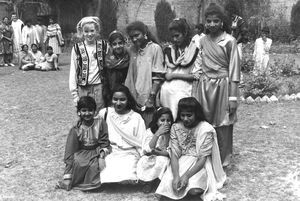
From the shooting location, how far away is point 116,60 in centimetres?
441

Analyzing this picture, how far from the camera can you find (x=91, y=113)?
13.9ft

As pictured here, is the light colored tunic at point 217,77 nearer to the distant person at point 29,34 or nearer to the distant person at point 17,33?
the distant person at point 29,34

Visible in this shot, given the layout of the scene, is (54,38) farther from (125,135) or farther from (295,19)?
(295,19)

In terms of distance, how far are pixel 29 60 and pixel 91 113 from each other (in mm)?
9694

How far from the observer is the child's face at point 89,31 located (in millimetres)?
4352

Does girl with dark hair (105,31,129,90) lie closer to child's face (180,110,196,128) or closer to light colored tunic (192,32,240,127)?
light colored tunic (192,32,240,127)

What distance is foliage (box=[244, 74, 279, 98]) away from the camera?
8188 mm

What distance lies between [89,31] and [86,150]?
1.31 metres

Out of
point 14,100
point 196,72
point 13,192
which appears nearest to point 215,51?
point 196,72

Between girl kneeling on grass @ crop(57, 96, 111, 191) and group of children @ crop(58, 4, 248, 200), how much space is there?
10 millimetres

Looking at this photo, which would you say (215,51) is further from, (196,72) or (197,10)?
(197,10)

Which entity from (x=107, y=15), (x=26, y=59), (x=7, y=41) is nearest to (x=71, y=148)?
(x=26, y=59)

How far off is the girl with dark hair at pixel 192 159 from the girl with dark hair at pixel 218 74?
32cm

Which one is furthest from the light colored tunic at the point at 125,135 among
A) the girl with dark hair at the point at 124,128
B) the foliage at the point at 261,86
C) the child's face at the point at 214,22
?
the foliage at the point at 261,86
